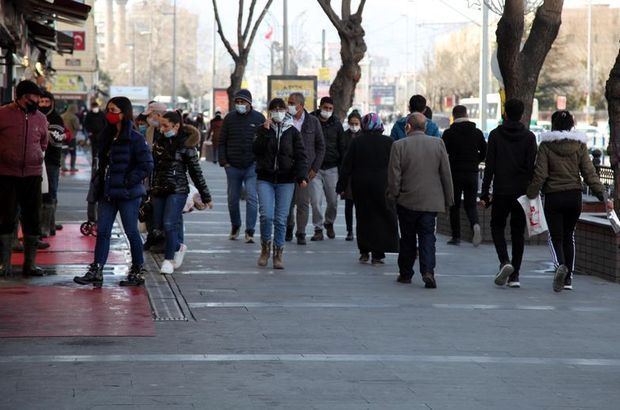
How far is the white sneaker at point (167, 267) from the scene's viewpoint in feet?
43.7

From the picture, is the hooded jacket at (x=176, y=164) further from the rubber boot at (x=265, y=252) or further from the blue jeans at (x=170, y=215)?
the rubber boot at (x=265, y=252)

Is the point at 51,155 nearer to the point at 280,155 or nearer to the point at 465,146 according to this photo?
the point at 280,155

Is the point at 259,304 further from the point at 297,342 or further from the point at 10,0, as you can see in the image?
the point at 10,0

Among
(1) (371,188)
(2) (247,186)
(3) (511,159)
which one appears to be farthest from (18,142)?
(2) (247,186)

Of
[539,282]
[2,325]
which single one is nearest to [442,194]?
[539,282]

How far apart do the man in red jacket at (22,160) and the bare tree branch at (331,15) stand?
11.8 meters

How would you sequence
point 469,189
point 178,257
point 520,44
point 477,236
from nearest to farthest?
point 178,257 < point 477,236 < point 520,44 < point 469,189

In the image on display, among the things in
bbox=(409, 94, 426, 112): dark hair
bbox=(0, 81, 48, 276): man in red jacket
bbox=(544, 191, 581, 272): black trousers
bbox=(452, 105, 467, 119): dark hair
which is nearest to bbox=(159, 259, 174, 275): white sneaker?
bbox=(0, 81, 48, 276): man in red jacket

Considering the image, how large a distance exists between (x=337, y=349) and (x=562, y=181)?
13.8 feet

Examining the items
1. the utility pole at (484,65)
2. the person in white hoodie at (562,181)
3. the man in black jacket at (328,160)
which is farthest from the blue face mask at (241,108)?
the utility pole at (484,65)

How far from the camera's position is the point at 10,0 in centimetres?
1795

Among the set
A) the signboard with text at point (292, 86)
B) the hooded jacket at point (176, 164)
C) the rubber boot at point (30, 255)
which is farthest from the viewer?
the signboard with text at point (292, 86)

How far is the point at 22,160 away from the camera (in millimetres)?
12383

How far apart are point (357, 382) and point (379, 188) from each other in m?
6.53
